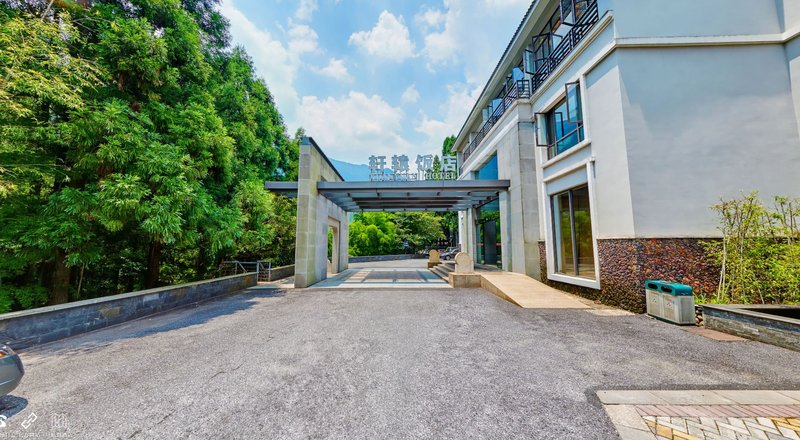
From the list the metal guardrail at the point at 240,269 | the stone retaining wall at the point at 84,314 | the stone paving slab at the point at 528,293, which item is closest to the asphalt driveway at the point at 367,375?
the stone retaining wall at the point at 84,314

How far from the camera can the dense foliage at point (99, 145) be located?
518cm

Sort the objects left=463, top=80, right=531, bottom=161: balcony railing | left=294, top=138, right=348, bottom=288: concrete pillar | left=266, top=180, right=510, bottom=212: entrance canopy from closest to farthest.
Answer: left=294, top=138, right=348, bottom=288: concrete pillar
left=266, top=180, right=510, bottom=212: entrance canopy
left=463, top=80, right=531, bottom=161: balcony railing

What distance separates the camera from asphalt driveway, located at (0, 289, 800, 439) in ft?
7.92

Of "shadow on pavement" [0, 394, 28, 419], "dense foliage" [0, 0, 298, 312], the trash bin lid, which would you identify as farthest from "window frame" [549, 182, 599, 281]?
"shadow on pavement" [0, 394, 28, 419]

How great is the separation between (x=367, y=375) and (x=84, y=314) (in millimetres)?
5859

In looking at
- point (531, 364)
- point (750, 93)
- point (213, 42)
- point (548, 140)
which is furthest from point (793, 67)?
point (213, 42)

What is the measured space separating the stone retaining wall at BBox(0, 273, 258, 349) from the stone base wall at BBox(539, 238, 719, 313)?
1063 cm

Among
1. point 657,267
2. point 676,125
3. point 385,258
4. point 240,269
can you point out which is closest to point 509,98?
point 676,125

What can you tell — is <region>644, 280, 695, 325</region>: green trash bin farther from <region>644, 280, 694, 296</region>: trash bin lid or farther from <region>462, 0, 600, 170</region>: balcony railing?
<region>462, 0, 600, 170</region>: balcony railing

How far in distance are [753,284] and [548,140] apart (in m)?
6.05

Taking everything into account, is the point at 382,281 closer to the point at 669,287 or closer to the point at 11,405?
the point at 669,287

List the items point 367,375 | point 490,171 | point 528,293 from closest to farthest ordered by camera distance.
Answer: point 367,375, point 528,293, point 490,171

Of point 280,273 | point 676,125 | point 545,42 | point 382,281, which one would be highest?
point 545,42

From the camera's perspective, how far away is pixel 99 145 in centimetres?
573
